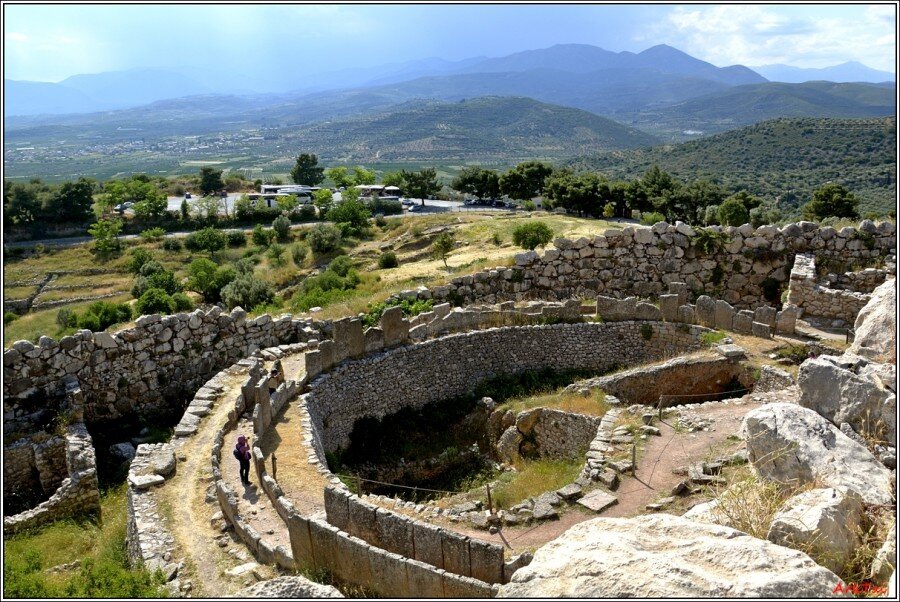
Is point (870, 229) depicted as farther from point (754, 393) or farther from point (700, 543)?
point (700, 543)

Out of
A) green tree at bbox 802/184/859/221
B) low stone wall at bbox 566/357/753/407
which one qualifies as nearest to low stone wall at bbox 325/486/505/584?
low stone wall at bbox 566/357/753/407

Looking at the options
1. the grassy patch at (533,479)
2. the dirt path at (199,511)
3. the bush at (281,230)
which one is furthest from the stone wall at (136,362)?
the bush at (281,230)

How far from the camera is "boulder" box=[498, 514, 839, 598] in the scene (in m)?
5.91

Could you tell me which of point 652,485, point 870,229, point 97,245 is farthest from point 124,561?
point 97,245

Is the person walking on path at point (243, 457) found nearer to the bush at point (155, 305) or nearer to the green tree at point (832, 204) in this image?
the bush at point (155, 305)

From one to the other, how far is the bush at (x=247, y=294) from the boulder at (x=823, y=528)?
29.6 metres

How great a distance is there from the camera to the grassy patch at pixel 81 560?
8938mm

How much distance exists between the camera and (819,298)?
18.1 m

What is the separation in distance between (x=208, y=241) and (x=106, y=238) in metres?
10.5

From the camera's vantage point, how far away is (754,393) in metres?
14.6

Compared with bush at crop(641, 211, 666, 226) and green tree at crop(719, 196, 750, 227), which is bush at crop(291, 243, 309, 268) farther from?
green tree at crop(719, 196, 750, 227)

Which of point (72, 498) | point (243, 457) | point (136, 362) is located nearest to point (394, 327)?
point (243, 457)

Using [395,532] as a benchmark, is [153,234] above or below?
below

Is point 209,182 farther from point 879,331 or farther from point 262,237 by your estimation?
point 879,331
